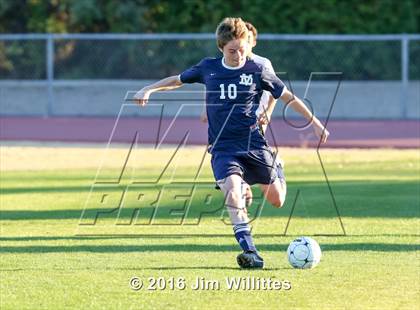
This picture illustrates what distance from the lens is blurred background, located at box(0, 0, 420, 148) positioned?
27.2 m

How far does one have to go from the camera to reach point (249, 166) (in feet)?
32.3

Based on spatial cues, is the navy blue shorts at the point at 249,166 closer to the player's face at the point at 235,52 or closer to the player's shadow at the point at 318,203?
the player's face at the point at 235,52

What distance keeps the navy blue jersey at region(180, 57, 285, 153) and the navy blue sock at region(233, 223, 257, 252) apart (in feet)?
2.20

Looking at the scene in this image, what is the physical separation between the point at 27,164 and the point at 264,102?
902cm

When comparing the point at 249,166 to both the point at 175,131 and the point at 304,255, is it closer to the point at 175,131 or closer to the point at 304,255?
the point at 304,255

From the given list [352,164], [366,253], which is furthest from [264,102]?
[352,164]

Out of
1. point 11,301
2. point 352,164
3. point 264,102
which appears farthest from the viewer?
point 352,164

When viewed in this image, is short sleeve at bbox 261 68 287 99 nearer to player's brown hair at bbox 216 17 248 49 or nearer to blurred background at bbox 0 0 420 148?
player's brown hair at bbox 216 17 248 49

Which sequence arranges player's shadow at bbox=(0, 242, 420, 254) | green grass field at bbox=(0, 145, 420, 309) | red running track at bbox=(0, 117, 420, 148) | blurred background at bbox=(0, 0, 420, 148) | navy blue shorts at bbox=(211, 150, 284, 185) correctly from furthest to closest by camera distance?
1. blurred background at bbox=(0, 0, 420, 148)
2. red running track at bbox=(0, 117, 420, 148)
3. player's shadow at bbox=(0, 242, 420, 254)
4. navy blue shorts at bbox=(211, 150, 284, 185)
5. green grass field at bbox=(0, 145, 420, 309)

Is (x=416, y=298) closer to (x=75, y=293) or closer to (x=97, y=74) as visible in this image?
(x=75, y=293)

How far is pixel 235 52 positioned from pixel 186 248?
2.07 metres

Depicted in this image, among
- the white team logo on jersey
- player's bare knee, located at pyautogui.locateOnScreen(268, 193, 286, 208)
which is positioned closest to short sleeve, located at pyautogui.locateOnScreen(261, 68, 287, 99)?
the white team logo on jersey

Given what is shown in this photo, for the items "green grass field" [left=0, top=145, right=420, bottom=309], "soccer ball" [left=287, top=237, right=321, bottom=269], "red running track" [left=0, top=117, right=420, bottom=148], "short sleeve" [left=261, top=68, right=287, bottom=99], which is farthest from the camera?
"red running track" [left=0, top=117, right=420, bottom=148]

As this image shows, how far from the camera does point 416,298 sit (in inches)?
319
